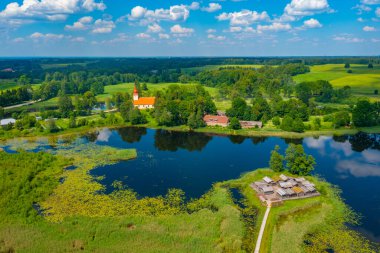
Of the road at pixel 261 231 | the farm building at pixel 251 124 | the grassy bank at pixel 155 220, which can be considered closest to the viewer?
the road at pixel 261 231

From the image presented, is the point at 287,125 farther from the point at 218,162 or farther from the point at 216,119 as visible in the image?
the point at 218,162

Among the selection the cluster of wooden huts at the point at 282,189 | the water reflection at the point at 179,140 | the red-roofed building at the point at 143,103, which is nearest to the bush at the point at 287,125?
the water reflection at the point at 179,140

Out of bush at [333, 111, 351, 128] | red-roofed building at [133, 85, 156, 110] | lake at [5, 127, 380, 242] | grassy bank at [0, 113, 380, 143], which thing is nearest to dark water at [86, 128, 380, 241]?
lake at [5, 127, 380, 242]

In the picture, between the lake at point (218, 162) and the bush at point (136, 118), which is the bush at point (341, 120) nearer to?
the lake at point (218, 162)

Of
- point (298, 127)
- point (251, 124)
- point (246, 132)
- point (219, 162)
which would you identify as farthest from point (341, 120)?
point (219, 162)

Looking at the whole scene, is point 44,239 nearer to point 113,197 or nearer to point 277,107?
point 113,197

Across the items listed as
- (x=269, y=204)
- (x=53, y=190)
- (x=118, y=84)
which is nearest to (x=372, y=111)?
(x=269, y=204)

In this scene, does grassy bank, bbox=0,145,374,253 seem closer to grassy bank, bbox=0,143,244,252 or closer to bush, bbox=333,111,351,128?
grassy bank, bbox=0,143,244,252
